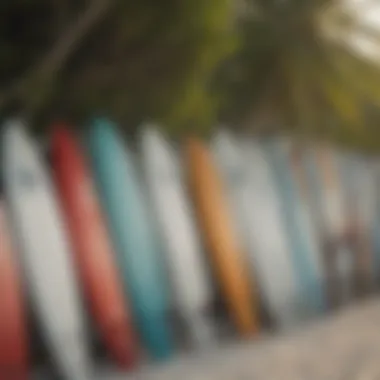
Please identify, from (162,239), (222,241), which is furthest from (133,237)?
(222,241)

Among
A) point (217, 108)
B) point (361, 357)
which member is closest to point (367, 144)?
point (217, 108)

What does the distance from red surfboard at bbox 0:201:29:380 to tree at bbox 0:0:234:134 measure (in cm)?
30

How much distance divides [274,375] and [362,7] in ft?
2.91

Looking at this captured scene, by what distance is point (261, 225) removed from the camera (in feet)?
4.41

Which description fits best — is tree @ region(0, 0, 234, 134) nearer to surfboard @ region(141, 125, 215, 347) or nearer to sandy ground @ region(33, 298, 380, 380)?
surfboard @ region(141, 125, 215, 347)

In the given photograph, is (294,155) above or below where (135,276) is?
above

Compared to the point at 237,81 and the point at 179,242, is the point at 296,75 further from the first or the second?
the point at 179,242

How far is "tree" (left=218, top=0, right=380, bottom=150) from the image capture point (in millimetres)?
1528

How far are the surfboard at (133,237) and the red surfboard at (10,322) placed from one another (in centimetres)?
17

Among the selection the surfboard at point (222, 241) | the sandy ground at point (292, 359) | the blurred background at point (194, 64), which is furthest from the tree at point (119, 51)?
the sandy ground at point (292, 359)

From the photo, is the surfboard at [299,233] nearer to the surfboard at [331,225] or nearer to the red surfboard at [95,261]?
the surfboard at [331,225]

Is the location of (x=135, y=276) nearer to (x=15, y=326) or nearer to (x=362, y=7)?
(x=15, y=326)

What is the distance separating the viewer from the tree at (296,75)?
1.53m

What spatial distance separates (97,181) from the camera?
3.96 ft
